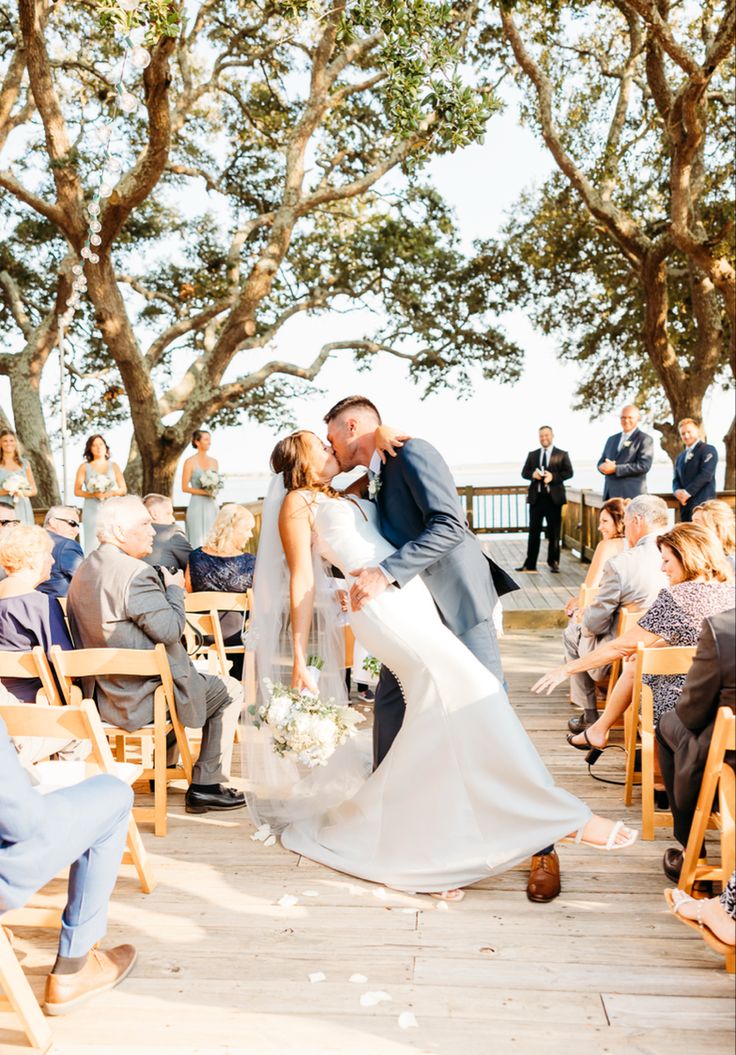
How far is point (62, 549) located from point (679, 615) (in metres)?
3.68

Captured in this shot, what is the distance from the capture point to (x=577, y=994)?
8.06 ft

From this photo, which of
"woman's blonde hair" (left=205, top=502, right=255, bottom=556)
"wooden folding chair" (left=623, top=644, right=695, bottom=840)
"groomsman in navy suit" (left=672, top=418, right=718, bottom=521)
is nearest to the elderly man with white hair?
"woman's blonde hair" (left=205, top=502, right=255, bottom=556)

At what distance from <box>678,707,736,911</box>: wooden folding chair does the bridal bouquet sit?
1348mm

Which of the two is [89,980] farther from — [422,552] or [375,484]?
[375,484]

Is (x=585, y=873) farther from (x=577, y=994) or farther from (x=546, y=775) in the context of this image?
(x=577, y=994)

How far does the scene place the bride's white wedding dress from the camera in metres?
3.09

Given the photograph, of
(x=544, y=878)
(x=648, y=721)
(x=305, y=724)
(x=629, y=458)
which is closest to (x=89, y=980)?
(x=305, y=724)

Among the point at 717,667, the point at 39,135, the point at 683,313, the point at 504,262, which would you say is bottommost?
the point at 717,667

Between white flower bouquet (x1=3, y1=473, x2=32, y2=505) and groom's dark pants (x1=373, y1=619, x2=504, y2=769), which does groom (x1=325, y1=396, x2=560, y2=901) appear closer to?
groom's dark pants (x1=373, y1=619, x2=504, y2=769)

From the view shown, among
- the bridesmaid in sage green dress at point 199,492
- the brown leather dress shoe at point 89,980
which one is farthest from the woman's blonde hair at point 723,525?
the bridesmaid in sage green dress at point 199,492

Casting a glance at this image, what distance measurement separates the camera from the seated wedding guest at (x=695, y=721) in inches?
103

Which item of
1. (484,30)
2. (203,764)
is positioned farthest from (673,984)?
(484,30)

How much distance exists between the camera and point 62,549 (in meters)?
5.26

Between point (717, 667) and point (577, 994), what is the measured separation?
3.48 feet
